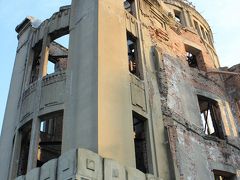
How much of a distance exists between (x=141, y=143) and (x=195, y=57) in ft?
22.5

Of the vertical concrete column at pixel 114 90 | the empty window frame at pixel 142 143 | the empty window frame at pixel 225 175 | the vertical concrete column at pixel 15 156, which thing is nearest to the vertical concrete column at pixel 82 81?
the vertical concrete column at pixel 114 90

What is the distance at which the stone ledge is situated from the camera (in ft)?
22.6

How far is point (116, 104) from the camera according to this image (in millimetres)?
9047

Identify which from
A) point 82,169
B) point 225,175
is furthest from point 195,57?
point 82,169

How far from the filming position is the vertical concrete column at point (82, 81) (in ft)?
27.7

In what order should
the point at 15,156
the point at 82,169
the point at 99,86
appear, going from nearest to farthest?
the point at 82,169
the point at 99,86
the point at 15,156

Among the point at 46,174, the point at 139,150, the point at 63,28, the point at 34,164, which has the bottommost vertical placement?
the point at 46,174

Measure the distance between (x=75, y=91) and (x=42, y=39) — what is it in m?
3.64

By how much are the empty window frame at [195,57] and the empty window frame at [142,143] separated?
584 cm

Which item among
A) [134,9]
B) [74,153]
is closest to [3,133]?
[74,153]

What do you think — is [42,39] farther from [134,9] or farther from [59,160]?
[59,160]

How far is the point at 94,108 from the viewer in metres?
8.59

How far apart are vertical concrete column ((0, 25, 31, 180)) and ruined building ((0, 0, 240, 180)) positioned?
47 millimetres

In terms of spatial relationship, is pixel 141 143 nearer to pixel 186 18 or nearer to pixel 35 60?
pixel 35 60
